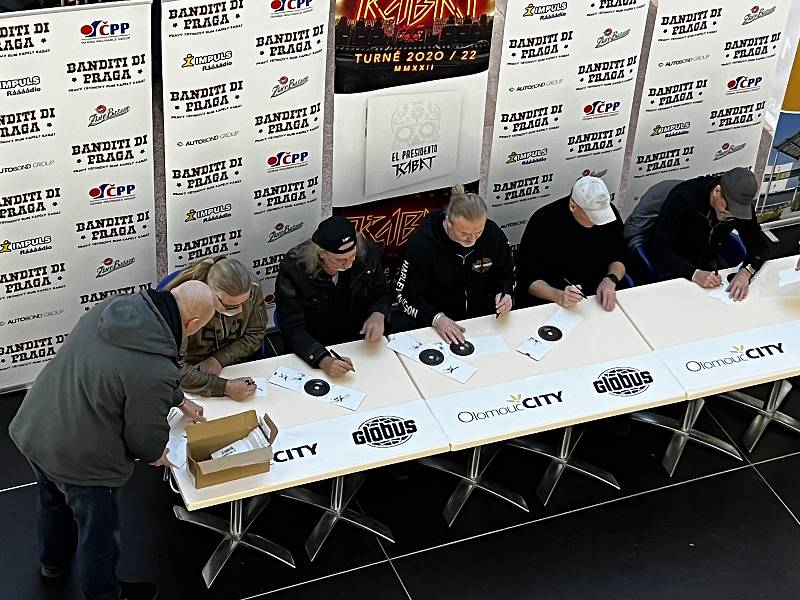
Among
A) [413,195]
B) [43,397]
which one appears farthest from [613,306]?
[43,397]

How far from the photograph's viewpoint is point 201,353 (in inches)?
198

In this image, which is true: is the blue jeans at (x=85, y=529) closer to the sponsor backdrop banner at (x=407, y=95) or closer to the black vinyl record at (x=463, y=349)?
the black vinyl record at (x=463, y=349)

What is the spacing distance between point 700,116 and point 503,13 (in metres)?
1.60

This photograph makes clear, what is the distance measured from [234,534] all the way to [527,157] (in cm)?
275

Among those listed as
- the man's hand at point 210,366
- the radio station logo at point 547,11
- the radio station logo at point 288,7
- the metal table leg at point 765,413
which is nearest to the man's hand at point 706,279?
the metal table leg at point 765,413

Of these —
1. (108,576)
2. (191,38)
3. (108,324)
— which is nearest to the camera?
(108,324)

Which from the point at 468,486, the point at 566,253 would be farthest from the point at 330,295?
the point at 566,253

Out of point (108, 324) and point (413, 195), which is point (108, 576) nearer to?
point (108, 324)

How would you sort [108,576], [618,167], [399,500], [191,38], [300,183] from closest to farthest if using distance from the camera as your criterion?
[108,576], [191,38], [399,500], [300,183], [618,167]

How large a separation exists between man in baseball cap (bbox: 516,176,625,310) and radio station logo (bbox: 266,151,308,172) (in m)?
1.28

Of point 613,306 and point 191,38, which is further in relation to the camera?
point 613,306

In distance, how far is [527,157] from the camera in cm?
627

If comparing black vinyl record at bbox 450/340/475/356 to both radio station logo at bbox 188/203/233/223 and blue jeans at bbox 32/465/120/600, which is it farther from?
blue jeans at bbox 32/465/120/600

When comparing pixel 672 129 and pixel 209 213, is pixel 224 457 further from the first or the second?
pixel 672 129
